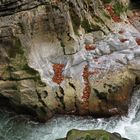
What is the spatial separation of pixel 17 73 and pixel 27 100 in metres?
1.25

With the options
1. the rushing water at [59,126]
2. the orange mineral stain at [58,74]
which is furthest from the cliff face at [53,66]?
the rushing water at [59,126]

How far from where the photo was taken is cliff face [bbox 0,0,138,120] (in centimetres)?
1839

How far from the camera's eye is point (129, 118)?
1834cm

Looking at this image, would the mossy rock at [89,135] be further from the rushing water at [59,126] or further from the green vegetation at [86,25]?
the green vegetation at [86,25]

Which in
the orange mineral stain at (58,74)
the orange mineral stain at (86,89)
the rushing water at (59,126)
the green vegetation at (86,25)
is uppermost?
the green vegetation at (86,25)

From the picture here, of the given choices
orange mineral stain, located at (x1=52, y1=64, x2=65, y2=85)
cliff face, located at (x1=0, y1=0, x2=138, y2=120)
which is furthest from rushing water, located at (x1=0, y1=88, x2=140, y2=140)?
orange mineral stain, located at (x1=52, y1=64, x2=65, y2=85)

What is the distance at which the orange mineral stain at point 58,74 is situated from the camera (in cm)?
1892

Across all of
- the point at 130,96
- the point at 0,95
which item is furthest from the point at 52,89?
the point at 130,96

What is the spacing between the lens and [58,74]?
19.1 meters

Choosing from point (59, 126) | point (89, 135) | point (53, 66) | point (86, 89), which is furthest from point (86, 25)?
point (89, 135)

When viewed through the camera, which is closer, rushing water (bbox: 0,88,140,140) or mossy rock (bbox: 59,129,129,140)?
mossy rock (bbox: 59,129,129,140)

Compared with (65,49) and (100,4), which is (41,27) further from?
(100,4)

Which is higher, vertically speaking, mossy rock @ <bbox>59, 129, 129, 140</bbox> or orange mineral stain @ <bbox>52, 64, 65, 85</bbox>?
orange mineral stain @ <bbox>52, 64, 65, 85</bbox>

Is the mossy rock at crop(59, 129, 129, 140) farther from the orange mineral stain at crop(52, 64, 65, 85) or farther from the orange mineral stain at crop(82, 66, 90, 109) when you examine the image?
the orange mineral stain at crop(52, 64, 65, 85)
